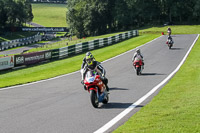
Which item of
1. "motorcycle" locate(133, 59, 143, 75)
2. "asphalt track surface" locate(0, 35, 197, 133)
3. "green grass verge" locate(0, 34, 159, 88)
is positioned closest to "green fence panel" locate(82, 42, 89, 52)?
"green grass verge" locate(0, 34, 159, 88)

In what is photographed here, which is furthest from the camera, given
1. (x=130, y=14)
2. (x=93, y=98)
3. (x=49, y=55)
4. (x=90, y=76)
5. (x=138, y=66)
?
(x=130, y=14)

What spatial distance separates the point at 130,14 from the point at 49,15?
89.7 metres

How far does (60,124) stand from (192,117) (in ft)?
11.7

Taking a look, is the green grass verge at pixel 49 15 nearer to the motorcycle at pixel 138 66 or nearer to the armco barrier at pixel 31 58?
the armco barrier at pixel 31 58

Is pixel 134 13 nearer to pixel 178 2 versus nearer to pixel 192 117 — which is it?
pixel 178 2

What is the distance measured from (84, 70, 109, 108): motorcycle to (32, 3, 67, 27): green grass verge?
448 feet

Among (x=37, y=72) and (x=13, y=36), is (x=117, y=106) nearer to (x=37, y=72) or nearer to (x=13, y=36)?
(x=37, y=72)

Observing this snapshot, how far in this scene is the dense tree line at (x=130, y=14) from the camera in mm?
87875

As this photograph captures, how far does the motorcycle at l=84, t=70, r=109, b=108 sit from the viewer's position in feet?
34.5

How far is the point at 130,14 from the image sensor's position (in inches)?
3509

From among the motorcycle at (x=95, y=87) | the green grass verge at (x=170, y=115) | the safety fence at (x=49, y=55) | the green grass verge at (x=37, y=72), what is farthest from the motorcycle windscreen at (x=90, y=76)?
the safety fence at (x=49, y=55)

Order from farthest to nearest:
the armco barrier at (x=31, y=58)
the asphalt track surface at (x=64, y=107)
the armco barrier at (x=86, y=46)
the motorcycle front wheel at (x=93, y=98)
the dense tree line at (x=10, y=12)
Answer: the dense tree line at (x=10, y=12) → the armco barrier at (x=86, y=46) → the armco barrier at (x=31, y=58) → the motorcycle front wheel at (x=93, y=98) → the asphalt track surface at (x=64, y=107)

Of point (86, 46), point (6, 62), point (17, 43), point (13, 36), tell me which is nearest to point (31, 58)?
point (6, 62)

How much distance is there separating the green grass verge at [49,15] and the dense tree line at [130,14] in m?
55.0
